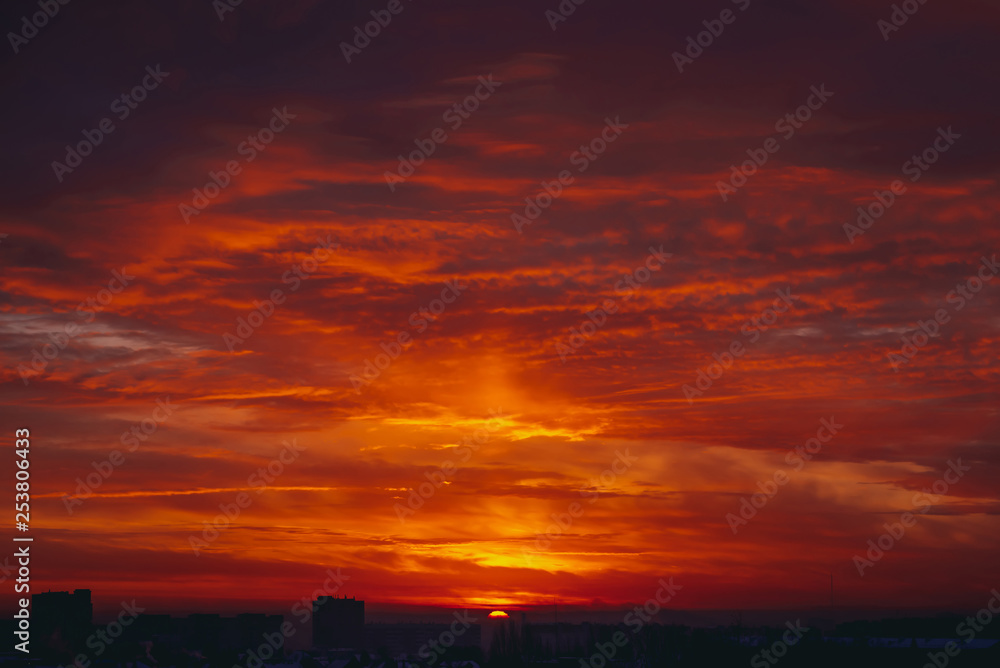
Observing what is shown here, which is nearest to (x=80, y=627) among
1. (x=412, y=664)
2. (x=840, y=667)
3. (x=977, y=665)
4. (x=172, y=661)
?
(x=172, y=661)

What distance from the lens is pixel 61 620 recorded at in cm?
13888


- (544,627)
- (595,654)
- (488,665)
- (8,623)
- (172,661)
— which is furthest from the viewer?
→ (544,627)

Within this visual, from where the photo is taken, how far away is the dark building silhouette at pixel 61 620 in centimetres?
11300

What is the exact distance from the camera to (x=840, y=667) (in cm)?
9362

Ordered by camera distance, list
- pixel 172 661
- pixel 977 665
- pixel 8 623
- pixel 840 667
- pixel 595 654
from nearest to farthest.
Result: pixel 977 665 < pixel 840 667 < pixel 172 661 < pixel 595 654 < pixel 8 623

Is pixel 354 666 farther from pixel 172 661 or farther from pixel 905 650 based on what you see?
pixel 905 650

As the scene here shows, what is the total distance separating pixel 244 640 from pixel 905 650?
135 metres

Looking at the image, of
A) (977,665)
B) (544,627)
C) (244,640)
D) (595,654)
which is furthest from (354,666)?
(244,640)

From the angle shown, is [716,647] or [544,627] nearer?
[716,647]

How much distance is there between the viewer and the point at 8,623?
140 metres

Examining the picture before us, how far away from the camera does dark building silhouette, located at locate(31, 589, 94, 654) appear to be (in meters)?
113

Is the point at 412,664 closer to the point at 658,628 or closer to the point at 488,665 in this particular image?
the point at 488,665

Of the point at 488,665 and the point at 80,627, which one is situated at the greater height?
the point at 80,627

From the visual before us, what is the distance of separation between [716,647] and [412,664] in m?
30.8
